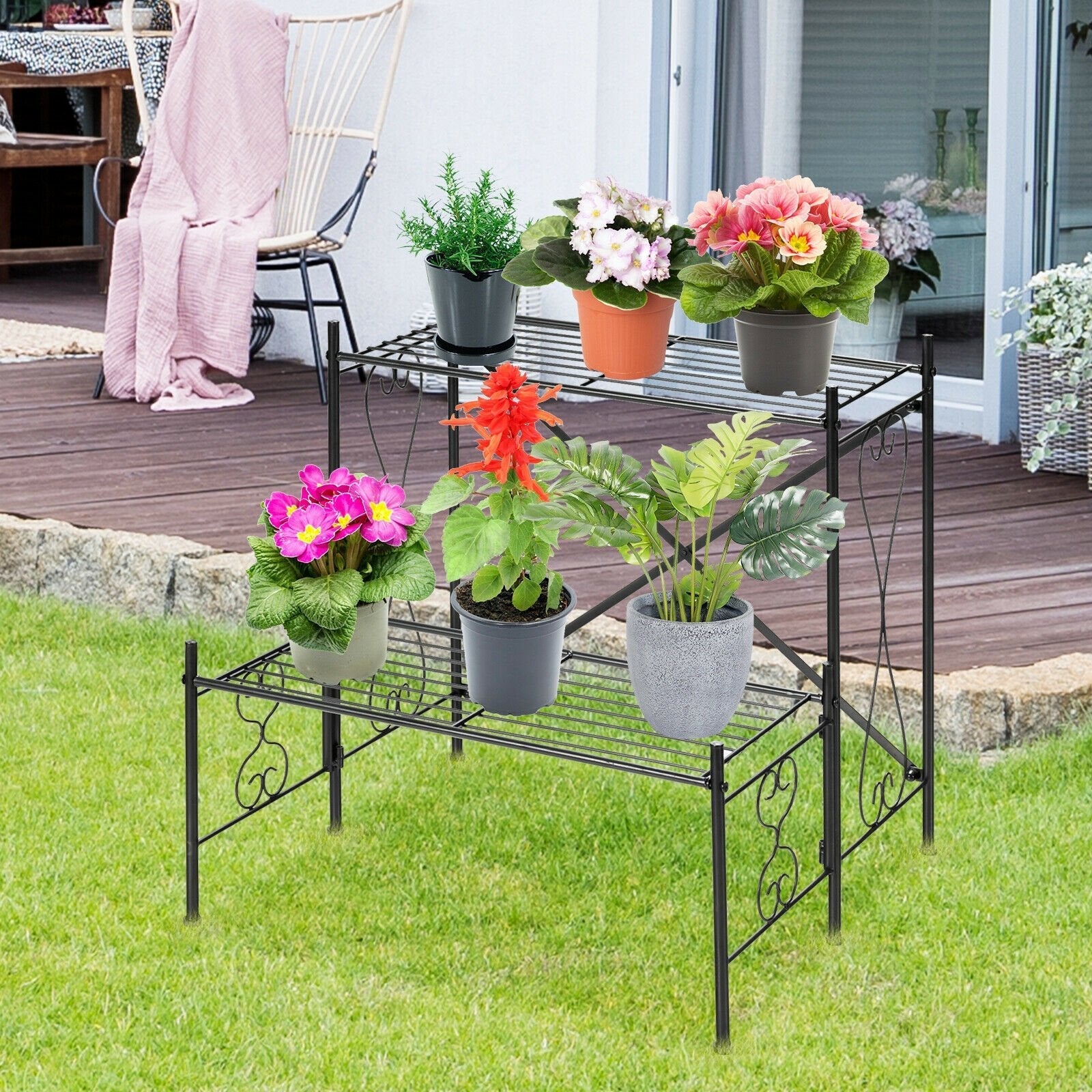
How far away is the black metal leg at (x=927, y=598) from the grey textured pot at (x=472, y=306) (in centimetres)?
52

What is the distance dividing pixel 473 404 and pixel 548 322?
0.55 m

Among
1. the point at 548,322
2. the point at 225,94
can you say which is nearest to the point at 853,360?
the point at 548,322

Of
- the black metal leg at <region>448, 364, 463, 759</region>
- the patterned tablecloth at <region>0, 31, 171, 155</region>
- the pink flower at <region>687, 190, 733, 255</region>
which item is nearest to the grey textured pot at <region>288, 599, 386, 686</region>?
the black metal leg at <region>448, 364, 463, 759</region>

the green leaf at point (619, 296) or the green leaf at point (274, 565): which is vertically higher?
the green leaf at point (619, 296)

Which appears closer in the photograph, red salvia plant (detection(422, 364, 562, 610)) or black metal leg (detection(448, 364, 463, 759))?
red salvia plant (detection(422, 364, 562, 610))

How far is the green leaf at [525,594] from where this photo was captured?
2094 mm

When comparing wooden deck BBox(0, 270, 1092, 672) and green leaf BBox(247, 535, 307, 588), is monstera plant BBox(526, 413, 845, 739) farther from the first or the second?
wooden deck BBox(0, 270, 1092, 672)

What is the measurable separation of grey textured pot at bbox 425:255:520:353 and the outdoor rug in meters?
3.48

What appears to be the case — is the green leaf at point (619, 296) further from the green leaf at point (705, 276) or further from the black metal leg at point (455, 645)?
the black metal leg at point (455, 645)

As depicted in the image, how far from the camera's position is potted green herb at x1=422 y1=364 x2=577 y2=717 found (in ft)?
6.65

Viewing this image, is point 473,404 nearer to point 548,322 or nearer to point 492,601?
point 492,601

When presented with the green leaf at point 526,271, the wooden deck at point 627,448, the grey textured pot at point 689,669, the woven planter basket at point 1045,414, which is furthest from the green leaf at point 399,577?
the woven planter basket at point 1045,414

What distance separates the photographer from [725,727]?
82.4 inches

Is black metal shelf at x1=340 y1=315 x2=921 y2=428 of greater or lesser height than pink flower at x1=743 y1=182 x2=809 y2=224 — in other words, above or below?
below
